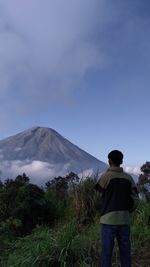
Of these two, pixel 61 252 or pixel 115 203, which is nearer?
pixel 115 203

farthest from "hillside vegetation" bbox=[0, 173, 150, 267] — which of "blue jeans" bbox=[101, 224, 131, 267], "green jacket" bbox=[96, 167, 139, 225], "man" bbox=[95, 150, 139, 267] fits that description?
"green jacket" bbox=[96, 167, 139, 225]

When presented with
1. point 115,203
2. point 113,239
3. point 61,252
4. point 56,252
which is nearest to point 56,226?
point 56,252

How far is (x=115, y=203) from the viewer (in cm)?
663

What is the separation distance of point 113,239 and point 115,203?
0.53m

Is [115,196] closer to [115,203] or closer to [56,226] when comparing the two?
[115,203]

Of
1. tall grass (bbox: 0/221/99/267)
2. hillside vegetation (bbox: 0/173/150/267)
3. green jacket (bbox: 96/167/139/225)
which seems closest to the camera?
green jacket (bbox: 96/167/139/225)

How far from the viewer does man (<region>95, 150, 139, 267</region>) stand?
6.63 meters

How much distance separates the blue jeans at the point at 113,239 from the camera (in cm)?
666

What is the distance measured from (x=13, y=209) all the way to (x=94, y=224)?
2.78 meters

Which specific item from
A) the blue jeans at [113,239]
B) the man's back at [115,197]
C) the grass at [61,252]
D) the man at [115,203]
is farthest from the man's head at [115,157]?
the grass at [61,252]

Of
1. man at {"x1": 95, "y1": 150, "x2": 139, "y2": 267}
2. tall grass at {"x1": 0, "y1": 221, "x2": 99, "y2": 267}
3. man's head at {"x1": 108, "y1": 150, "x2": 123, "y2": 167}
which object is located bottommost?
tall grass at {"x1": 0, "y1": 221, "x2": 99, "y2": 267}

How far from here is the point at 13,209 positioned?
45.9 ft

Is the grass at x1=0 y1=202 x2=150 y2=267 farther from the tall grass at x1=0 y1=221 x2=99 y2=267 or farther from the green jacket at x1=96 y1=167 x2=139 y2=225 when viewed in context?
the green jacket at x1=96 y1=167 x2=139 y2=225

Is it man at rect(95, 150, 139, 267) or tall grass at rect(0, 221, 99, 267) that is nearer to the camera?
man at rect(95, 150, 139, 267)
